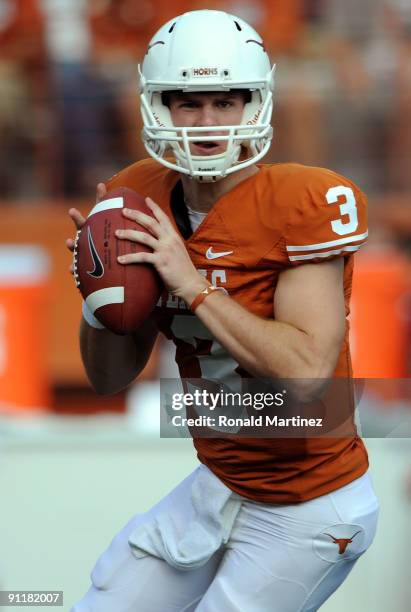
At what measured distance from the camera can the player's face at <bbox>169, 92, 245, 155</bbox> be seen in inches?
112

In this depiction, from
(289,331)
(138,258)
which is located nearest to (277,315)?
(289,331)

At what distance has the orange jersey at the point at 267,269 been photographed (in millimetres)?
2742

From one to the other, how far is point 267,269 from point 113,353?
567mm

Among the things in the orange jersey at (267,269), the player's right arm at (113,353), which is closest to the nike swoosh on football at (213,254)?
the orange jersey at (267,269)

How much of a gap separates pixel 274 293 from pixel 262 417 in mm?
304

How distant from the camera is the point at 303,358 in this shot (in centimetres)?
268

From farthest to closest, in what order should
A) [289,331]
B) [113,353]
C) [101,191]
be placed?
[113,353], [101,191], [289,331]

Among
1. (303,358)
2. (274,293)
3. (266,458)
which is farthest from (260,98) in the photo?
(266,458)

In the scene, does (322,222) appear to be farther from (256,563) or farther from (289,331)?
→ (256,563)

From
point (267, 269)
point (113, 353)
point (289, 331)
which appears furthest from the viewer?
point (113, 353)

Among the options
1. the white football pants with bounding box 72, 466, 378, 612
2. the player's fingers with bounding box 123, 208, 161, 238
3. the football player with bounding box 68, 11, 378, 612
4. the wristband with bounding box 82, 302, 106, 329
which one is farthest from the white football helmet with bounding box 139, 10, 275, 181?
the white football pants with bounding box 72, 466, 378, 612

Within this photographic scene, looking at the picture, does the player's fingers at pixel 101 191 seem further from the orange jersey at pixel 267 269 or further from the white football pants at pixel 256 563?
the white football pants at pixel 256 563

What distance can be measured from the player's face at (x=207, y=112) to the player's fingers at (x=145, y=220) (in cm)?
20

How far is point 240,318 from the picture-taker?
2.71 meters
